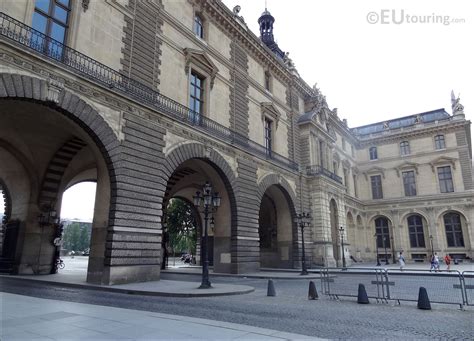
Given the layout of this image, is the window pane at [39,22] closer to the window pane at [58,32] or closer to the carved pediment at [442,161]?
the window pane at [58,32]

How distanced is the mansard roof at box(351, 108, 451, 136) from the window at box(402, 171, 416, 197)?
7293 mm

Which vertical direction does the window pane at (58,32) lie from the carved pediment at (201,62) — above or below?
below

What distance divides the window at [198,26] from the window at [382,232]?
38826mm

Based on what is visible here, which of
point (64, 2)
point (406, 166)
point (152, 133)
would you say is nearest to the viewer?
point (64, 2)

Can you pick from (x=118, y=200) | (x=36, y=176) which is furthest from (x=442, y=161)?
(x=36, y=176)

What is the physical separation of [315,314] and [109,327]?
5.23 m

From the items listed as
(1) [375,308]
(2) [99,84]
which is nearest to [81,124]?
(2) [99,84]

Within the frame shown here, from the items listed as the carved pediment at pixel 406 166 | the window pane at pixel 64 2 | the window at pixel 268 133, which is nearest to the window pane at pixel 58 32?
the window pane at pixel 64 2

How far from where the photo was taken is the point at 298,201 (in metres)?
31.4

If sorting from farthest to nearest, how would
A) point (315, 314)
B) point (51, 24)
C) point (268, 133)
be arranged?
point (268, 133), point (51, 24), point (315, 314)

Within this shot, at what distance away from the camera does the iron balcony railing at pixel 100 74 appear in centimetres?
1277

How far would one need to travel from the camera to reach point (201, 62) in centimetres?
2230

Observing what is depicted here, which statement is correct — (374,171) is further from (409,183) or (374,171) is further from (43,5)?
(43,5)

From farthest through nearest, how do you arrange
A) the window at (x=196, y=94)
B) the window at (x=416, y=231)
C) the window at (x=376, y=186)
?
the window at (x=376, y=186) < the window at (x=416, y=231) < the window at (x=196, y=94)
